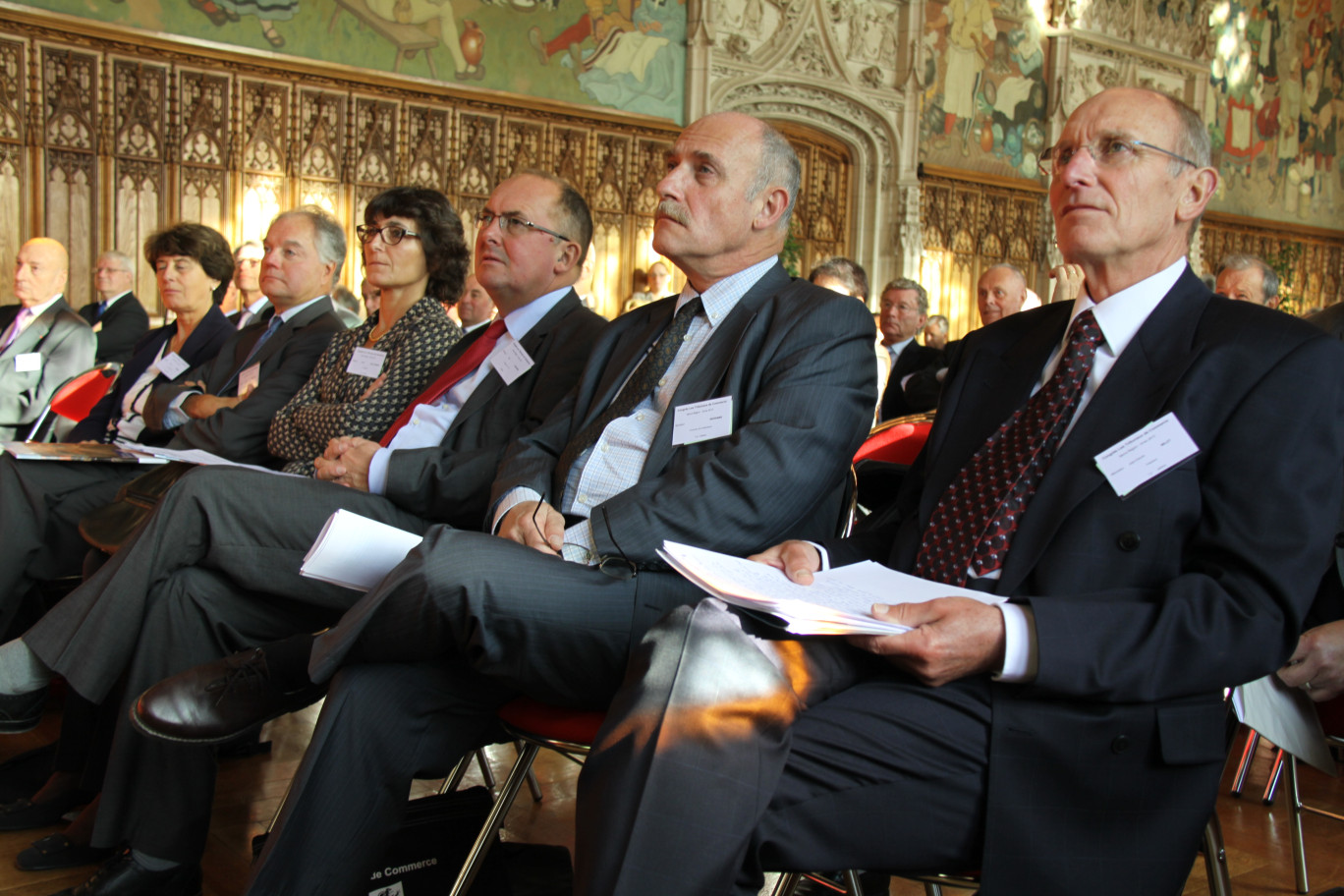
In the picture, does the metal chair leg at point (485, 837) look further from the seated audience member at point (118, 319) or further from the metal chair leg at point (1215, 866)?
the seated audience member at point (118, 319)

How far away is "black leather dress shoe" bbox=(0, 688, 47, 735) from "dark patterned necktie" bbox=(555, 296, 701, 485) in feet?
3.89

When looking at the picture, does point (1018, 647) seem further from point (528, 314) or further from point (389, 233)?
point (389, 233)

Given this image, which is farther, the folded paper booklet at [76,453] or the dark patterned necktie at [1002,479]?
the folded paper booklet at [76,453]

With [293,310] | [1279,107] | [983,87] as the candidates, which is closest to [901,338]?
[293,310]

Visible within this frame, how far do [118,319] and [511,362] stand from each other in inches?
206

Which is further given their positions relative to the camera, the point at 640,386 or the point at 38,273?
the point at 38,273

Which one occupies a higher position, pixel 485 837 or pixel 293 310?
pixel 293 310

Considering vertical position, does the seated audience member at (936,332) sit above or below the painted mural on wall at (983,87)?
below

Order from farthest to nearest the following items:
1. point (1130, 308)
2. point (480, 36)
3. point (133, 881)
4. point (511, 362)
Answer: point (480, 36)
point (511, 362)
point (133, 881)
point (1130, 308)

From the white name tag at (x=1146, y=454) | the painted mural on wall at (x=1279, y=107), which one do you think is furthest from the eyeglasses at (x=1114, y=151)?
the painted mural on wall at (x=1279, y=107)

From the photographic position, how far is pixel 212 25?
8859 millimetres

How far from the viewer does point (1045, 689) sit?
1.34m

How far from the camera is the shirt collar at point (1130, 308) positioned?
1.64m

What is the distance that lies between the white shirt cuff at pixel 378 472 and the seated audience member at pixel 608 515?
1.19 ft
